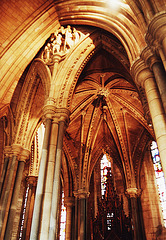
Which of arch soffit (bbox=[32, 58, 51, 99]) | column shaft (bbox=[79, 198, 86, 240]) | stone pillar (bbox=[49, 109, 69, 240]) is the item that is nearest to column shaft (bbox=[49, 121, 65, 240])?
stone pillar (bbox=[49, 109, 69, 240])

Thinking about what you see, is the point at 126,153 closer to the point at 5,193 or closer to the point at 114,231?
the point at 114,231

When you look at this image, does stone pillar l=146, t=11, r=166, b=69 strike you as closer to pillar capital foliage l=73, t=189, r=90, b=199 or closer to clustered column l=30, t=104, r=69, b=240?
clustered column l=30, t=104, r=69, b=240

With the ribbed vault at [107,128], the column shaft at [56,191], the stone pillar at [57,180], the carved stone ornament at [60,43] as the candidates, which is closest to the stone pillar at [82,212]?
the ribbed vault at [107,128]

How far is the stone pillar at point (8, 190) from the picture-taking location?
6.86m

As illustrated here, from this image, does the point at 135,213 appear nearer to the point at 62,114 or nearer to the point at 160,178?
the point at 160,178

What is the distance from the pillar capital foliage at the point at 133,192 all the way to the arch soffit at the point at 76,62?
757 cm

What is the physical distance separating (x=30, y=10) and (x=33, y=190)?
873cm

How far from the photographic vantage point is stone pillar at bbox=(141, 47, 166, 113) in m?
4.24

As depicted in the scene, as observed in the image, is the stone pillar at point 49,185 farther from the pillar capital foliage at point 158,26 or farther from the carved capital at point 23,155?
the pillar capital foliage at point 158,26

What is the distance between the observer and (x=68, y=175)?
547 inches

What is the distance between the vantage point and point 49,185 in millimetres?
5719

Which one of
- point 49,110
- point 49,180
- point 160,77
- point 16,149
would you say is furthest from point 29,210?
point 160,77

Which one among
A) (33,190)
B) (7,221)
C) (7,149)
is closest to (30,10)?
(7,149)

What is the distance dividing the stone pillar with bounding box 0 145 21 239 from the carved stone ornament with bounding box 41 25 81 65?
3.48m
